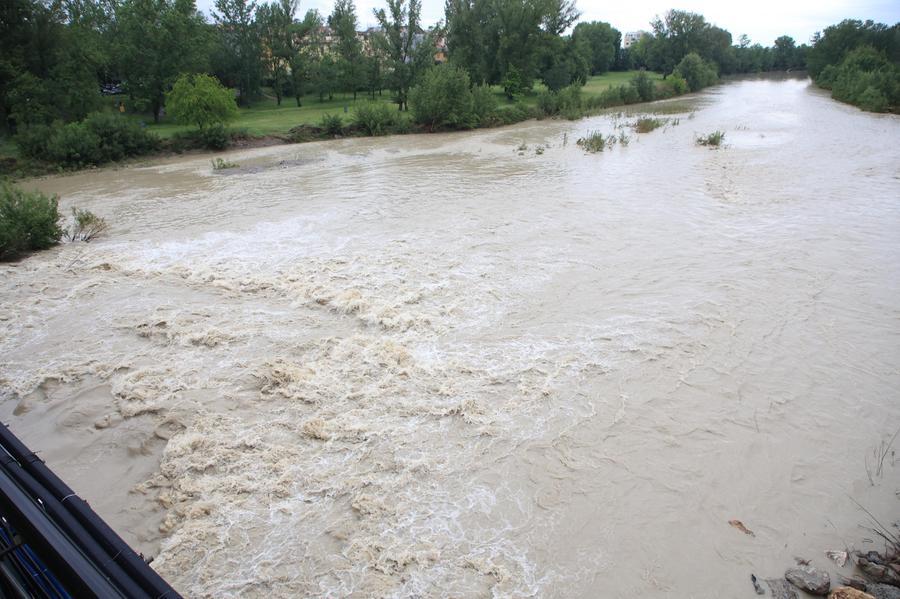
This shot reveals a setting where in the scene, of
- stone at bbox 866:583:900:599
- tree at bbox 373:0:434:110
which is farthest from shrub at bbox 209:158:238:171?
stone at bbox 866:583:900:599

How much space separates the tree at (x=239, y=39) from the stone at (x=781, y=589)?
3979 centimetres

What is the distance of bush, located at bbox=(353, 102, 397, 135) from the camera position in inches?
1145

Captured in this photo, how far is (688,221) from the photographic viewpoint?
12.9 m

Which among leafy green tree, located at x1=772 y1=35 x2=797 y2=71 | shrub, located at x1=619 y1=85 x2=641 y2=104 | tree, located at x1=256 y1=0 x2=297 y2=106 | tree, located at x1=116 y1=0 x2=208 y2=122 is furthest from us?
leafy green tree, located at x1=772 y1=35 x2=797 y2=71

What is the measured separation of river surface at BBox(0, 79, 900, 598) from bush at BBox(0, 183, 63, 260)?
0.45 metres

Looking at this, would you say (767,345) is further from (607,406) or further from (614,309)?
(607,406)

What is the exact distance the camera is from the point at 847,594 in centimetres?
370

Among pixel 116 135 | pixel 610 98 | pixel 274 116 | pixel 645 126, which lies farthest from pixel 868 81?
pixel 116 135

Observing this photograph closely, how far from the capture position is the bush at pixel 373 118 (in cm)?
2908

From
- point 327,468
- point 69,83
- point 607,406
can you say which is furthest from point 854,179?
point 69,83

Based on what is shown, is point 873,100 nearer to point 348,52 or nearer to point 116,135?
point 348,52

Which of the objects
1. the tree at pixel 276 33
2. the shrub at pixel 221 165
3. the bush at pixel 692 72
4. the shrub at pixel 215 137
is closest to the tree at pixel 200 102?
the shrub at pixel 215 137

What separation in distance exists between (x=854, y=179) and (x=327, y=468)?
19.0 m

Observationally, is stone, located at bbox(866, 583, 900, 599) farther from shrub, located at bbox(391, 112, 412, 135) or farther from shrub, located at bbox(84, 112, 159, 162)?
shrub, located at bbox(391, 112, 412, 135)
